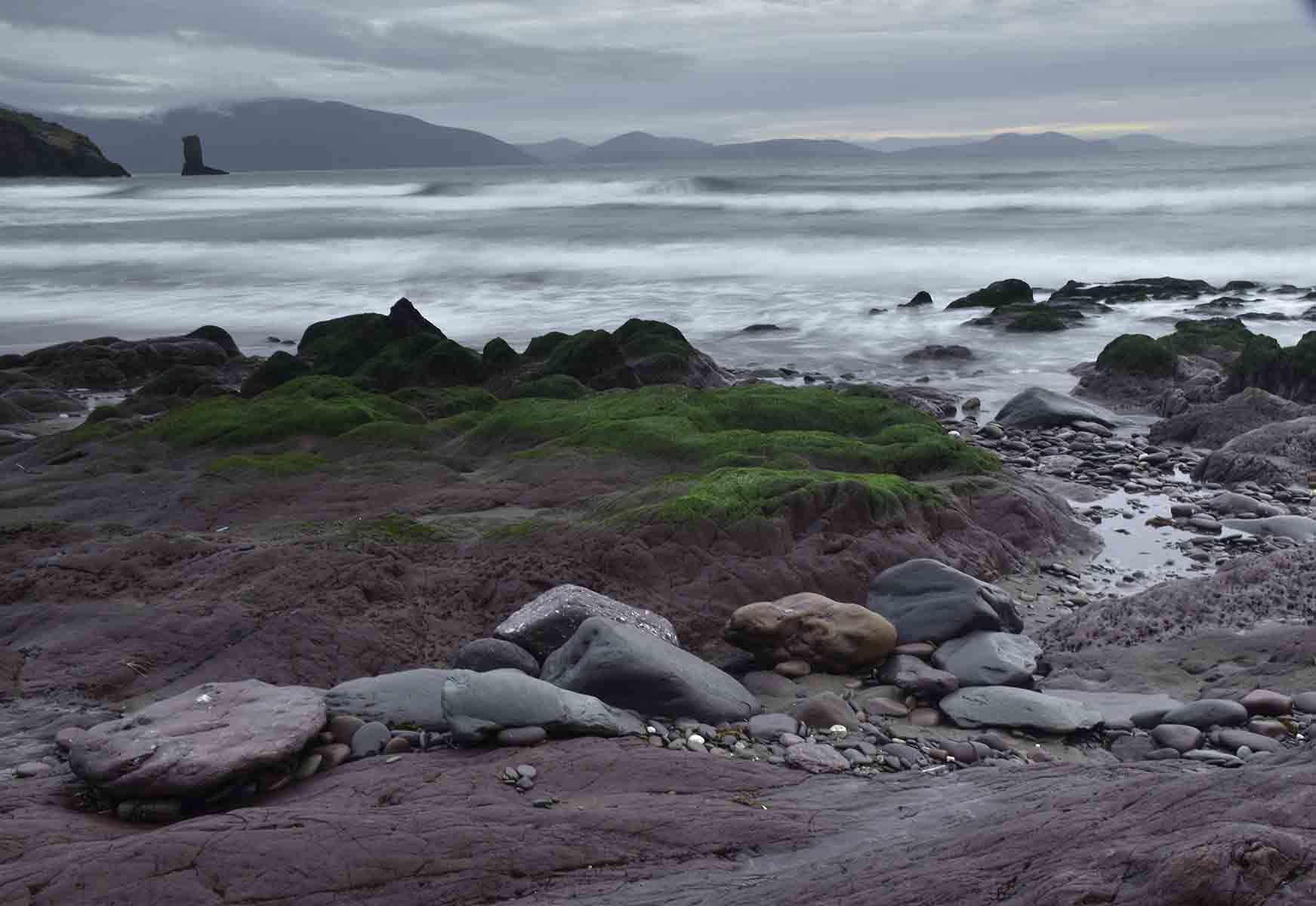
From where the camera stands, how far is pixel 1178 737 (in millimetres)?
4016

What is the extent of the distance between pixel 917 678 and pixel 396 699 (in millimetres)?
2125

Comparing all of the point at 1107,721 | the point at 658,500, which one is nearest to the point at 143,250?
the point at 658,500

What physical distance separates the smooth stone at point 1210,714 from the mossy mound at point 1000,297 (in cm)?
1585

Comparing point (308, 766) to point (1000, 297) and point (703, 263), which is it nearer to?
point (1000, 297)

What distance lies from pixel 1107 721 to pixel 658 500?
2.95 meters

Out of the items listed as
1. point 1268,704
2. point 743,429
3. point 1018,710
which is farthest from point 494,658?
point 743,429

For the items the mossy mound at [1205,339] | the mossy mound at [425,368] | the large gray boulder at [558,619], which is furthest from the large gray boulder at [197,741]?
the mossy mound at [1205,339]

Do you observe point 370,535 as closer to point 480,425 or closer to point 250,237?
point 480,425

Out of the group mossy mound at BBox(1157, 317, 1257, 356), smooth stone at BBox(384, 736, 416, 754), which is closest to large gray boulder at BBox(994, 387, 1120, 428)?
mossy mound at BBox(1157, 317, 1257, 356)

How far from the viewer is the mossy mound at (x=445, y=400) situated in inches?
402

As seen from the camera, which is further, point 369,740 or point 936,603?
point 936,603

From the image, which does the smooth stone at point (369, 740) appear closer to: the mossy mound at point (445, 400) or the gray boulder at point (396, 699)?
the gray boulder at point (396, 699)

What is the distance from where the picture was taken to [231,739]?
371cm

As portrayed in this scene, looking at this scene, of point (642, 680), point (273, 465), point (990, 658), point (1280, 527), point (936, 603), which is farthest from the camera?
point (273, 465)
